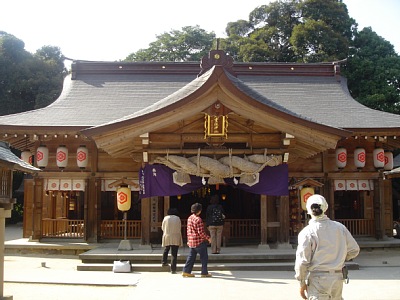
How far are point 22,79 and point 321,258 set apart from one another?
36.5m

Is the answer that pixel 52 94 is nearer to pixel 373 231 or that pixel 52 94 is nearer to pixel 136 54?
pixel 136 54

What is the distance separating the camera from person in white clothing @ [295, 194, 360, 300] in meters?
5.23

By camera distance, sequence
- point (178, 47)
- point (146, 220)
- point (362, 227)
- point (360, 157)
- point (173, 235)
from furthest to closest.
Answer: point (178, 47)
point (362, 227)
point (360, 157)
point (146, 220)
point (173, 235)

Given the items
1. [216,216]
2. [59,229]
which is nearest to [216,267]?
[216,216]

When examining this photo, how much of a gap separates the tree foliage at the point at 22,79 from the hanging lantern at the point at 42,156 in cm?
2254

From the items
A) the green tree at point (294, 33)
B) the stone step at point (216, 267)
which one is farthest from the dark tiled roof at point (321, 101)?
the green tree at point (294, 33)

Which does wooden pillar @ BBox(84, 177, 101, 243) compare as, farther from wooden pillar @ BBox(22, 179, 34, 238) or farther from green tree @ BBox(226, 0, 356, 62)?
green tree @ BBox(226, 0, 356, 62)

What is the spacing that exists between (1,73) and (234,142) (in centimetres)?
2979

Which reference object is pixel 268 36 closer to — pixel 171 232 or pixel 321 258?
pixel 171 232

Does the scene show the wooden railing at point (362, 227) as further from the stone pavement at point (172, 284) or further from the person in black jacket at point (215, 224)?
the person in black jacket at point (215, 224)

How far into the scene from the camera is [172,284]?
9.90 metres

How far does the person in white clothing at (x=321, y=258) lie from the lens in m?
5.23

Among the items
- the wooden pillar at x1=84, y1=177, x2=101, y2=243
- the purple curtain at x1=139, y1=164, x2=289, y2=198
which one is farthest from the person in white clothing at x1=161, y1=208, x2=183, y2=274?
the wooden pillar at x1=84, y1=177, x2=101, y2=243

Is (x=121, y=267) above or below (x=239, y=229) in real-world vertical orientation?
below
